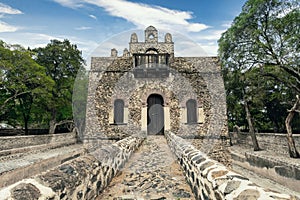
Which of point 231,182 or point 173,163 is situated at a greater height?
point 231,182

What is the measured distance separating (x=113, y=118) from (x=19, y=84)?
31.2 ft

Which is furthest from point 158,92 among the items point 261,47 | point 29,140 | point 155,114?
point 29,140

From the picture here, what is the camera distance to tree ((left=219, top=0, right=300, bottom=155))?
34.0ft

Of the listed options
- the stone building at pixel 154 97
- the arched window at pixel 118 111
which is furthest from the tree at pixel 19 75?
the arched window at pixel 118 111

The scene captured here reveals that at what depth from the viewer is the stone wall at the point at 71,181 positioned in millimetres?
1668

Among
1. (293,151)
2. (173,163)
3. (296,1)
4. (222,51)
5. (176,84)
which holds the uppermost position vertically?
(296,1)

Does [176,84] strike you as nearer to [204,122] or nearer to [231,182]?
[204,122]

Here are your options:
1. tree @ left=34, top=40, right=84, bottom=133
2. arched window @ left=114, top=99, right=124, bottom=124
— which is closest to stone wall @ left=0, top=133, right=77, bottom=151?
tree @ left=34, top=40, right=84, bottom=133

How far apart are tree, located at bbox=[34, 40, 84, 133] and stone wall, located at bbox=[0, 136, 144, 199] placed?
58.8ft

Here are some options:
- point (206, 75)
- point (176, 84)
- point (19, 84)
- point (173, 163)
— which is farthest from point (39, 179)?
point (19, 84)

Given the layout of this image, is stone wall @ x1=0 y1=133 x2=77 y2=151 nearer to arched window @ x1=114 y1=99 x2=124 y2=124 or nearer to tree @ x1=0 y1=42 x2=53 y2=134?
tree @ x1=0 y1=42 x2=53 y2=134

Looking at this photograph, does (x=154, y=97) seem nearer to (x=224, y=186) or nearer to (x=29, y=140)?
(x=29, y=140)

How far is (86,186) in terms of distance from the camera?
261cm

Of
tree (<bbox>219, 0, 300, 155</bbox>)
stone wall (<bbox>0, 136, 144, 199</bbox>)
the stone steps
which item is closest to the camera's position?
stone wall (<bbox>0, 136, 144, 199</bbox>)
